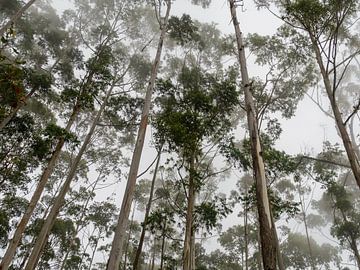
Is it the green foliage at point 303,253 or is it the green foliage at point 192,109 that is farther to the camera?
the green foliage at point 303,253

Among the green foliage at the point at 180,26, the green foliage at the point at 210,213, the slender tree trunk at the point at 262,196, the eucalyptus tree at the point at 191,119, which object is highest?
the green foliage at the point at 180,26

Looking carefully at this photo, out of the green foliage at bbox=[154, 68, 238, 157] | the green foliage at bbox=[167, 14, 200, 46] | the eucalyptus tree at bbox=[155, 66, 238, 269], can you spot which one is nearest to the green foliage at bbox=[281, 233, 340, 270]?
the eucalyptus tree at bbox=[155, 66, 238, 269]

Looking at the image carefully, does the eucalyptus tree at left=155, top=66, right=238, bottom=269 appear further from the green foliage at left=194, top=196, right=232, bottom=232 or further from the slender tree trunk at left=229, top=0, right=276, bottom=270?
the slender tree trunk at left=229, top=0, right=276, bottom=270

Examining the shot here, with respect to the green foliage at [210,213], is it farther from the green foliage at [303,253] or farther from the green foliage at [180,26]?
the green foliage at [303,253]

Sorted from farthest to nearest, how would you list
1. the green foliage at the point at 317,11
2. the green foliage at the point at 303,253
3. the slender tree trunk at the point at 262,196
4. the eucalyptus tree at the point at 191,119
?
the green foliage at the point at 303,253 < the eucalyptus tree at the point at 191,119 < the green foliage at the point at 317,11 < the slender tree trunk at the point at 262,196

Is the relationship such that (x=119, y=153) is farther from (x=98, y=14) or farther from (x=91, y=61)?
(x=98, y=14)

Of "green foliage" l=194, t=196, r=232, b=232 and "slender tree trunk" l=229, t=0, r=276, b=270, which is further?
"green foliage" l=194, t=196, r=232, b=232

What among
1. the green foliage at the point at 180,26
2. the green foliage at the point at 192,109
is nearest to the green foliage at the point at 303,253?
the green foliage at the point at 192,109

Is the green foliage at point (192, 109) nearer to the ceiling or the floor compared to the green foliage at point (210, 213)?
nearer to the ceiling

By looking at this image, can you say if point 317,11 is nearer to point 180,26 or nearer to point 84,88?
point 180,26

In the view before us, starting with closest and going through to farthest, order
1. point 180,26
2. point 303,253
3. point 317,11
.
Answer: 1. point 317,11
2. point 180,26
3. point 303,253

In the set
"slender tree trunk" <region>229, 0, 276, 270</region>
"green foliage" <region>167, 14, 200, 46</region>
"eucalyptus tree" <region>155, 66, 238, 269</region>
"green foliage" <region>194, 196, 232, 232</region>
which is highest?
"green foliage" <region>167, 14, 200, 46</region>

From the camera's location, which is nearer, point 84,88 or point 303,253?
point 84,88

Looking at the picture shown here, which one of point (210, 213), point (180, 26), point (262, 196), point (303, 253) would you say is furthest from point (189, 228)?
point (303, 253)
